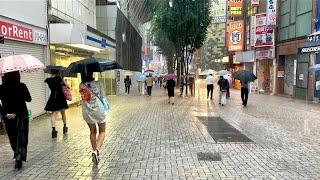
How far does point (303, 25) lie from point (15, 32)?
19.4 metres

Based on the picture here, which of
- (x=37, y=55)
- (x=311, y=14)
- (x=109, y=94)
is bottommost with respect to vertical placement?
(x=109, y=94)

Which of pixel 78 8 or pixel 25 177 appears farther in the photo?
pixel 78 8

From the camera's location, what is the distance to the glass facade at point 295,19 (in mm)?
25531

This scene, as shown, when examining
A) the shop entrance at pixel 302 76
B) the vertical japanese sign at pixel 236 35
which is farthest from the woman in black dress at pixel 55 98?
the vertical japanese sign at pixel 236 35

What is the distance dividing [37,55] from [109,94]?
1571 cm

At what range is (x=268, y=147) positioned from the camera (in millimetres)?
9031

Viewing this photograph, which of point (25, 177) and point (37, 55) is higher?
point (37, 55)

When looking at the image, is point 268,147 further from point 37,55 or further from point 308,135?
point 37,55

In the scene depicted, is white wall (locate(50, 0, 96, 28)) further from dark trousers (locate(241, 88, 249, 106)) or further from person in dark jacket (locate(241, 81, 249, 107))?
dark trousers (locate(241, 88, 249, 106))

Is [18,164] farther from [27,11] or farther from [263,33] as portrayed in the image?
[263,33]

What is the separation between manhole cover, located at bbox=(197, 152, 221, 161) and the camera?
773cm

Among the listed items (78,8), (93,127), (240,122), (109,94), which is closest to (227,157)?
(93,127)

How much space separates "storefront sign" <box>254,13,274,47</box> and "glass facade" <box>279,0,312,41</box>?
3.96 feet

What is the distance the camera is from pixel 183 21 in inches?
1228
